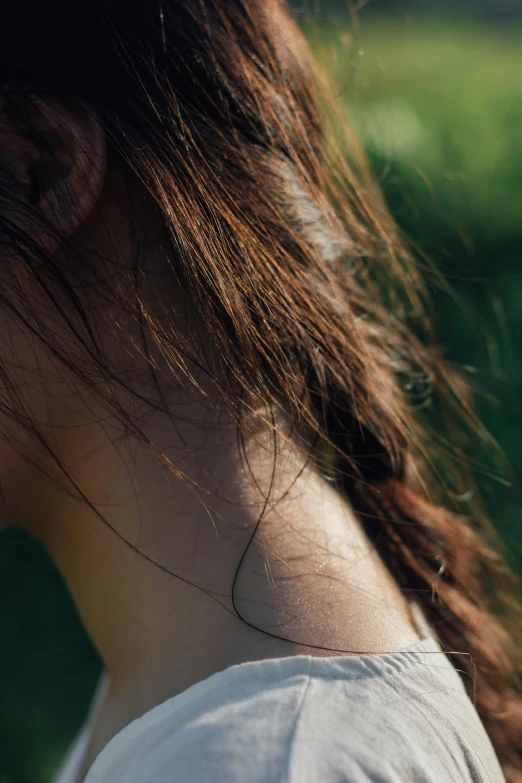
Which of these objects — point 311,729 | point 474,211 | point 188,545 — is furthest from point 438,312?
point 311,729

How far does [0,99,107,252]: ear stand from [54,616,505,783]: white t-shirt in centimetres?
59

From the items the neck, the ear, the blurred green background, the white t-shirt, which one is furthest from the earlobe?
the blurred green background

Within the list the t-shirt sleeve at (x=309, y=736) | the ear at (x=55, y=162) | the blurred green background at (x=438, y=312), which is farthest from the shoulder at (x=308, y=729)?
the blurred green background at (x=438, y=312)

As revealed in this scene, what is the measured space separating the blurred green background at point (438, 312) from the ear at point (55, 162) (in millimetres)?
1304

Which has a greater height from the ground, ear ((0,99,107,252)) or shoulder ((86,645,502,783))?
ear ((0,99,107,252))

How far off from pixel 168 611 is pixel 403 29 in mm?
3177

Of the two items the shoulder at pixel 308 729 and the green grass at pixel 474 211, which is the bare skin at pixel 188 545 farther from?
the green grass at pixel 474 211

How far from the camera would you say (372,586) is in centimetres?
98

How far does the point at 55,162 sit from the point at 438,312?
69.6 inches

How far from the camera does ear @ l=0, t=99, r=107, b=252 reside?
2.95 ft

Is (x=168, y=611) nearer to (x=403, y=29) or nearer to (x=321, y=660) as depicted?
(x=321, y=660)

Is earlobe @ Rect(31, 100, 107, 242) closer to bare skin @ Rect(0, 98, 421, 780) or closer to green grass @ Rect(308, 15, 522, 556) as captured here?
bare skin @ Rect(0, 98, 421, 780)

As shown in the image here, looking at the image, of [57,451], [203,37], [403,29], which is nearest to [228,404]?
[57,451]

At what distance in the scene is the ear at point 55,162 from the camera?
2.95 ft
